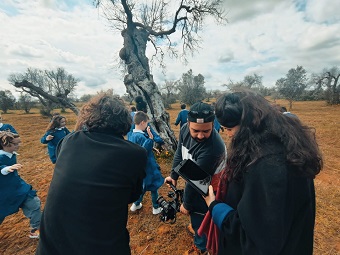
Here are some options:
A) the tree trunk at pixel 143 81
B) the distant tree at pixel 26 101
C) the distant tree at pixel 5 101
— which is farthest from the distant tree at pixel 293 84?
the distant tree at pixel 5 101

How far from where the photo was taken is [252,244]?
112cm

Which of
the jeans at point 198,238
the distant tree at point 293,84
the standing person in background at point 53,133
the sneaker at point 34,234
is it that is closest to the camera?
the jeans at point 198,238

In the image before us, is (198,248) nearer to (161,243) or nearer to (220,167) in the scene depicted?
(161,243)

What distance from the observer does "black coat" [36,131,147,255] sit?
4.49 ft

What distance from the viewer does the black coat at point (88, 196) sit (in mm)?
1369

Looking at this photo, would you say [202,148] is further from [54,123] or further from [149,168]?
[54,123]

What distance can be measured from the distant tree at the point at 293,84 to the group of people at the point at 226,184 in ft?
107

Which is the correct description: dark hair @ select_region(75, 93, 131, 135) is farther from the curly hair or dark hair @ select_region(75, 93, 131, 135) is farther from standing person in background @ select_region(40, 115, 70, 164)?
standing person in background @ select_region(40, 115, 70, 164)

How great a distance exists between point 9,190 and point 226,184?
10.4 feet

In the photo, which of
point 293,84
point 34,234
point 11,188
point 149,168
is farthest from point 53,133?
point 293,84

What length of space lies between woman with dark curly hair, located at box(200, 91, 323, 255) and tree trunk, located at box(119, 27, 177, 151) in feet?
19.9

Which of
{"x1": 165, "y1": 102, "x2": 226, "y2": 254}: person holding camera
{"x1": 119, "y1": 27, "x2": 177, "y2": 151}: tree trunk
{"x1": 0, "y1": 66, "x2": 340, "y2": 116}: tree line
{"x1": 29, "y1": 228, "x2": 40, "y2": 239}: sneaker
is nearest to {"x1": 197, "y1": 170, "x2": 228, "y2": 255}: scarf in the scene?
{"x1": 165, "y1": 102, "x2": 226, "y2": 254}: person holding camera

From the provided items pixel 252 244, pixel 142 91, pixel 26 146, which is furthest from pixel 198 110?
pixel 26 146

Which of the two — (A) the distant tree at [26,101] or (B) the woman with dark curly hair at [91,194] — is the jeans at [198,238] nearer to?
(B) the woman with dark curly hair at [91,194]
